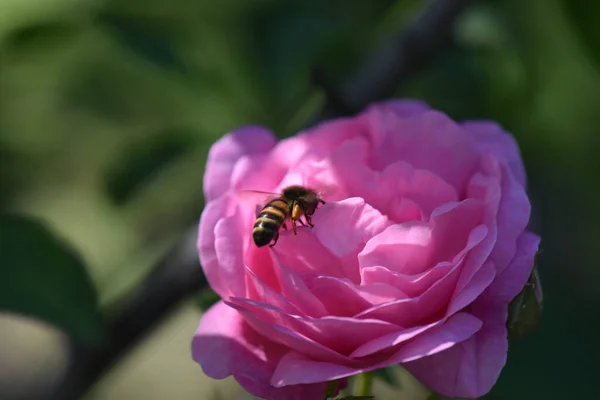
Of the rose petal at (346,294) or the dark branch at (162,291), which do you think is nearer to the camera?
the rose petal at (346,294)

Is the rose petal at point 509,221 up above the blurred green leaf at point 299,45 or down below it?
below

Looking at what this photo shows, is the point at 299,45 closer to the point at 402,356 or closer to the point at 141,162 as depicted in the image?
the point at 141,162

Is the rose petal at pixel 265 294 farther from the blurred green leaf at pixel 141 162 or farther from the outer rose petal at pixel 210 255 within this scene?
the blurred green leaf at pixel 141 162

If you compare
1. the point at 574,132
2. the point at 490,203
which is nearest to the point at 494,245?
the point at 490,203

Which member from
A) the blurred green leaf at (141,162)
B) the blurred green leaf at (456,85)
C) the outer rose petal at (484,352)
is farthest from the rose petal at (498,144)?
the blurred green leaf at (141,162)

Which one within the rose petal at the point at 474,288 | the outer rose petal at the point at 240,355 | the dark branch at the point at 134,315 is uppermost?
the rose petal at the point at 474,288

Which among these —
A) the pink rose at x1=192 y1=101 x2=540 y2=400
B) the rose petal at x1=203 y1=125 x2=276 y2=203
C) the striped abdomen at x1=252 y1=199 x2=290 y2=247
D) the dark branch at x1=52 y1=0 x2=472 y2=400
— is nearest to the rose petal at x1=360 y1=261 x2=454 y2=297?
the pink rose at x1=192 y1=101 x2=540 y2=400

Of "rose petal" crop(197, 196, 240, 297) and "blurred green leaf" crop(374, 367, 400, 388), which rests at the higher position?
"rose petal" crop(197, 196, 240, 297)

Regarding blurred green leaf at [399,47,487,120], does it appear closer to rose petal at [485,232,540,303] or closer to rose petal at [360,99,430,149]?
rose petal at [360,99,430,149]

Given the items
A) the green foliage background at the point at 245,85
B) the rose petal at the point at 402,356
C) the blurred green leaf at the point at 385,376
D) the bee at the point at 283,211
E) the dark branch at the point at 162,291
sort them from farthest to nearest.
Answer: the green foliage background at the point at 245,85 < the dark branch at the point at 162,291 < the blurred green leaf at the point at 385,376 < the bee at the point at 283,211 < the rose petal at the point at 402,356
